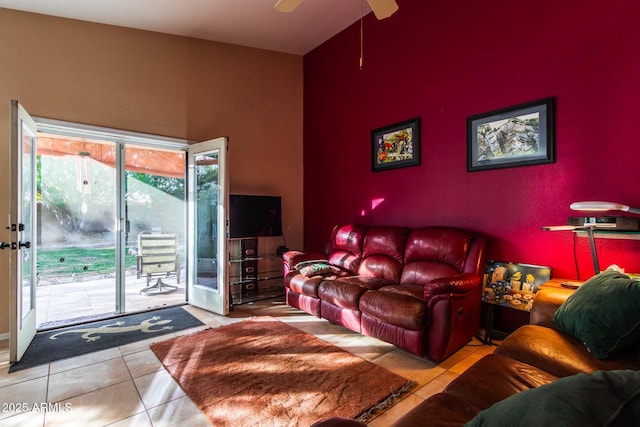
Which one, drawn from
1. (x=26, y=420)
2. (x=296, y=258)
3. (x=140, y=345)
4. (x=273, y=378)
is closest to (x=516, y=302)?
(x=273, y=378)

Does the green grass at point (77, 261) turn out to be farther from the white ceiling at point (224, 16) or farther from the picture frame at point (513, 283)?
the picture frame at point (513, 283)

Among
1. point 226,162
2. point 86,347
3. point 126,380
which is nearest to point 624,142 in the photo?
point 226,162

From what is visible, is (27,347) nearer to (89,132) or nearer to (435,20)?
(89,132)

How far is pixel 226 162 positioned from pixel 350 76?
2.13m

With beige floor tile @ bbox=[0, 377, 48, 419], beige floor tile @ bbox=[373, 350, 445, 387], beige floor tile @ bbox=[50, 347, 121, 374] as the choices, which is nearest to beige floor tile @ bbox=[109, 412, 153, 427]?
beige floor tile @ bbox=[0, 377, 48, 419]

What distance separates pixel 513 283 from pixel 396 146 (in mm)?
1930

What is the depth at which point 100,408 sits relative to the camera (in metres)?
1.96

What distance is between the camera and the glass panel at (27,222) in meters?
2.71

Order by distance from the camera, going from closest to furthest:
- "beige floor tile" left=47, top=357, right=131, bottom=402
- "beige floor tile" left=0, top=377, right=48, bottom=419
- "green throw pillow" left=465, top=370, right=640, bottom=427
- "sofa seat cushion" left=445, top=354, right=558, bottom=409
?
"green throw pillow" left=465, top=370, right=640, bottom=427 → "sofa seat cushion" left=445, top=354, right=558, bottom=409 → "beige floor tile" left=0, top=377, right=48, bottom=419 → "beige floor tile" left=47, top=357, right=131, bottom=402

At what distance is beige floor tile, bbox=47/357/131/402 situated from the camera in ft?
7.02

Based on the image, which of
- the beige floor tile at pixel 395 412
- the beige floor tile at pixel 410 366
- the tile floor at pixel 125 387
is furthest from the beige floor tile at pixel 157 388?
the beige floor tile at pixel 410 366

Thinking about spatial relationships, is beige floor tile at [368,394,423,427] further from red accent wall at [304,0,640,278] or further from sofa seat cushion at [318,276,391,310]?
red accent wall at [304,0,640,278]

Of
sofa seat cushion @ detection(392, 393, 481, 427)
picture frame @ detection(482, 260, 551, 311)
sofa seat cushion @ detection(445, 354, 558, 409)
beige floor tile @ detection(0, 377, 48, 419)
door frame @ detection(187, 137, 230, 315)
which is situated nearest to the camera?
sofa seat cushion @ detection(392, 393, 481, 427)

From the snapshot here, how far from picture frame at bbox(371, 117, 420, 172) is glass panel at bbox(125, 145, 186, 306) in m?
2.65
